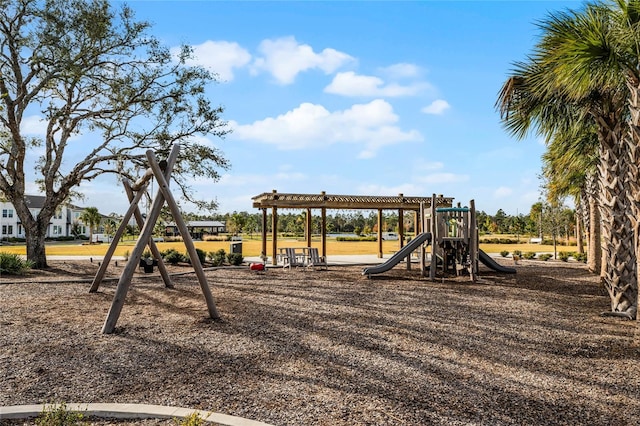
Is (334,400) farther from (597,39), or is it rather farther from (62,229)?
(62,229)

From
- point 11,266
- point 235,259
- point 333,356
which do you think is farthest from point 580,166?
point 11,266

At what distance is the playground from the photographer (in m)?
3.79

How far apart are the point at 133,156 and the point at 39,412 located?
1301cm

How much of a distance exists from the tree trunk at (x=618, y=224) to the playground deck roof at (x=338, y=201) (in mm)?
10346

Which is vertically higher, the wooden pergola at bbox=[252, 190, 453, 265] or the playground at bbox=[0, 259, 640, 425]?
the wooden pergola at bbox=[252, 190, 453, 265]

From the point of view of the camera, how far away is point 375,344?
578 centimetres

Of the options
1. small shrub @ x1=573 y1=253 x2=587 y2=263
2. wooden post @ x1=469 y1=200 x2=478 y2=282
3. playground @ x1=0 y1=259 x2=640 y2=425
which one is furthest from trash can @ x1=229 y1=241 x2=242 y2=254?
small shrub @ x1=573 y1=253 x2=587 y2=263

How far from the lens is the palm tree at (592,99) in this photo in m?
6.43

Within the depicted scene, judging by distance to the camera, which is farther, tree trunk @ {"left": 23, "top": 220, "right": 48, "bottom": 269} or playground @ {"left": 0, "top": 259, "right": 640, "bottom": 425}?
tree trunk @ {"left": 23, "top": 220, "right": 48, "bottom": 269}

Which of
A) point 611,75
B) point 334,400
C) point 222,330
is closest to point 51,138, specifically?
point 222,330

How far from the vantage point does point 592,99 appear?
808 cm

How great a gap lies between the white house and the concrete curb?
4514 centimetres

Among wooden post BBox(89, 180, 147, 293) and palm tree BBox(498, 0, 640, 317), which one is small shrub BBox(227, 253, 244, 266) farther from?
palm tree BBox(498, 0, 640, 317)

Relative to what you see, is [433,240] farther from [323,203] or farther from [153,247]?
[153,247]
